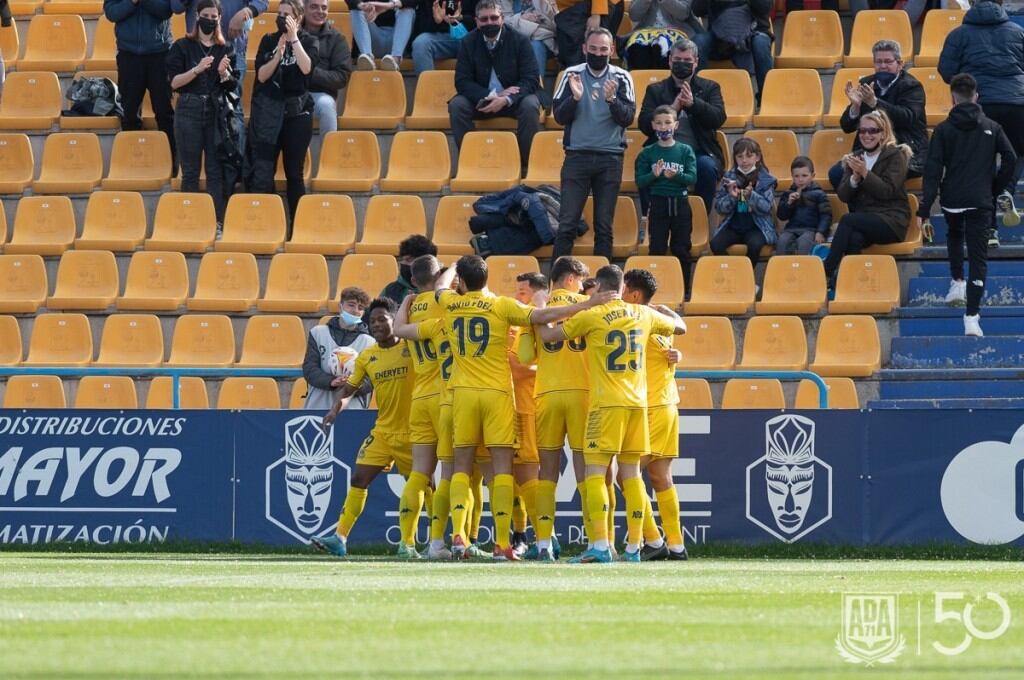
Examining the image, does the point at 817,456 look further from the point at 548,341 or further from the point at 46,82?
the point at 46,82

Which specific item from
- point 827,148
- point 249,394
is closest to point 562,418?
point 249,394

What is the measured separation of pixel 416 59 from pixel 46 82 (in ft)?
15.1

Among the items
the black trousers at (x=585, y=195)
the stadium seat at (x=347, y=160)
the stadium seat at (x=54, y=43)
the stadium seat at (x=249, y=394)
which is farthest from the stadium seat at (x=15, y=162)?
the black trousers at (x=585, y=195)

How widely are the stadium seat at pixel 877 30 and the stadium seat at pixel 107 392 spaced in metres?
8.83

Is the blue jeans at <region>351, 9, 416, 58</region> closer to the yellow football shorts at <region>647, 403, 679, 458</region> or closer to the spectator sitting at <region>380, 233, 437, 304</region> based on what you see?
the spectator sitting at <region>380, 233, 437, 304</region>

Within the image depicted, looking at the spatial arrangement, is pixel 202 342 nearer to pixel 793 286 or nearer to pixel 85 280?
pixel 85 280

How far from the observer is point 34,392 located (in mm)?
17547

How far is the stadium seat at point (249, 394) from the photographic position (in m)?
17.1

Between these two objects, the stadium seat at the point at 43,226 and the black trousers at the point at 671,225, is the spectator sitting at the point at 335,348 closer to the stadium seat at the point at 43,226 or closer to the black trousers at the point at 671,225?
the black trousers at the point at 671,225

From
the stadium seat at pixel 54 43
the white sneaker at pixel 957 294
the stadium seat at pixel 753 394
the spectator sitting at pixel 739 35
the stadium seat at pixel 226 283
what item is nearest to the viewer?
the stadium seat at pixel 753 394

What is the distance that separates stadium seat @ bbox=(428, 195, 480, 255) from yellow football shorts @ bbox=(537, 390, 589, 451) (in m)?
5.74

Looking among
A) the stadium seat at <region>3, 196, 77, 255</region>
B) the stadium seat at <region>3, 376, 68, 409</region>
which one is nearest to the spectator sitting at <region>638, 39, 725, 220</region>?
the stadium seat at <region>3, 376, 68, 409</region>

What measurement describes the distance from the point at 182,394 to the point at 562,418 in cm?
536

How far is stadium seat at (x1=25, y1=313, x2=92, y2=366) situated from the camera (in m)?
A: 18.4
